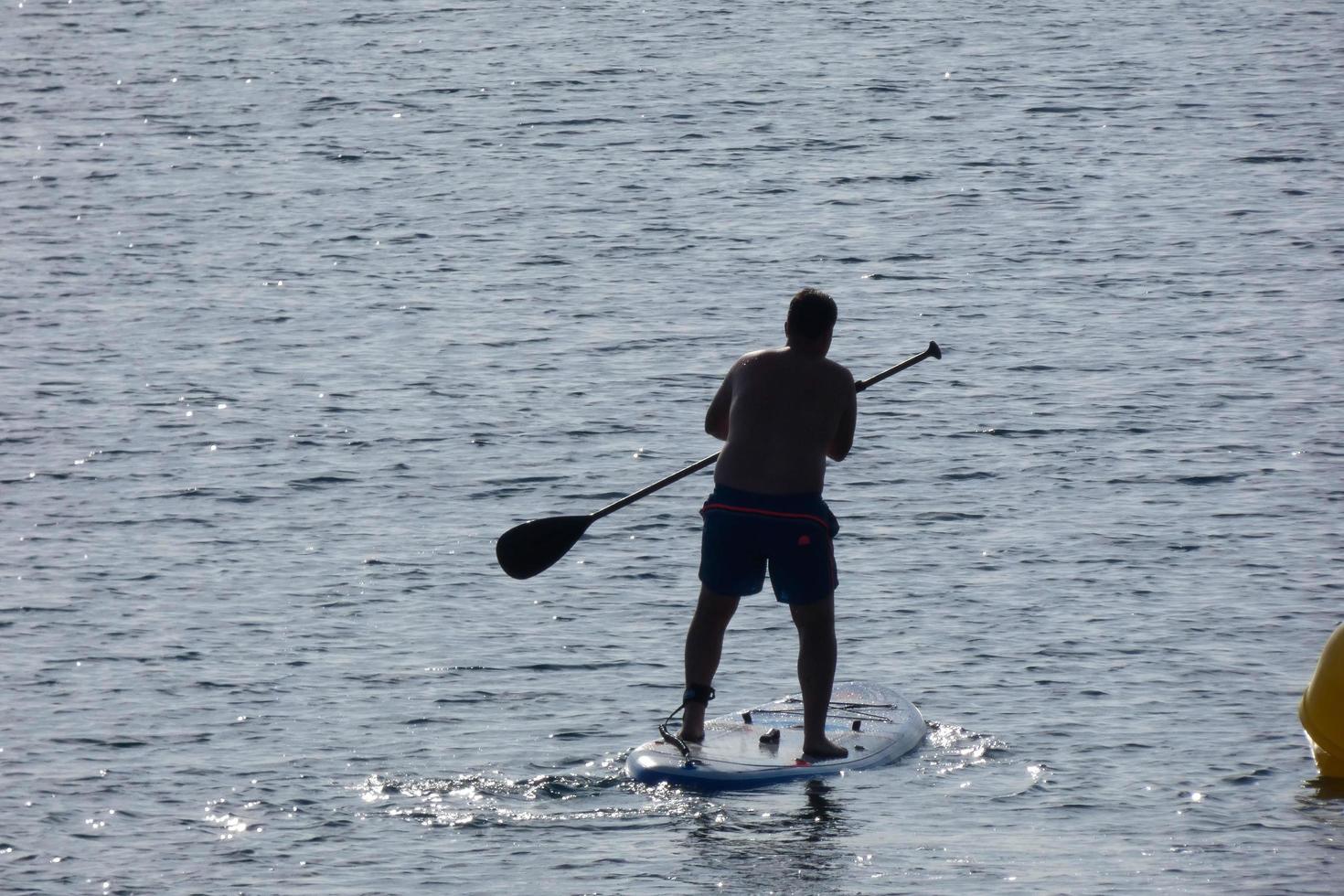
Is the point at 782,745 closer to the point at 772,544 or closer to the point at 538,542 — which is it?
the point at 772,544

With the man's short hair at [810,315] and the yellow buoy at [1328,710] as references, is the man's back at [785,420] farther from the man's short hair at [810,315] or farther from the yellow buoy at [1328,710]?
the yellow buoy at [1328,710]

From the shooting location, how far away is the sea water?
6953mm

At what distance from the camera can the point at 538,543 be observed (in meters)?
8.19

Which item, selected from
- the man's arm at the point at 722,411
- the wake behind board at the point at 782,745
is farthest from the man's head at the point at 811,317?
the wake behind board at the point at 782,745

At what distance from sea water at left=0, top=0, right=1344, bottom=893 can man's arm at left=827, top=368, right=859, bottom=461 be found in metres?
1.09

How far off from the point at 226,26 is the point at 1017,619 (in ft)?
74.0

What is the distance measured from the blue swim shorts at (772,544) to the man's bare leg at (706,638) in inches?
1.8

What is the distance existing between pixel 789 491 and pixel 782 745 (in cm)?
92

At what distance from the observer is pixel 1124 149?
20688mm

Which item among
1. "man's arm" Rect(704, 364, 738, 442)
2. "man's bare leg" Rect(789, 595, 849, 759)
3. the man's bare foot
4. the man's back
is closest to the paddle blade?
"man's arm" Rect(704, 364, 738, 442)

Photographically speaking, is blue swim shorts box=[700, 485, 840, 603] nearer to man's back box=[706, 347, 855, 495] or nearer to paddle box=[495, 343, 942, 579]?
man's back box=[706, 347, 855, 495]

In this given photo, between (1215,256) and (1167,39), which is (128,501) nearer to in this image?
(1215,256)

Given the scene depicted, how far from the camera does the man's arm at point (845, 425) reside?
7.31 meters

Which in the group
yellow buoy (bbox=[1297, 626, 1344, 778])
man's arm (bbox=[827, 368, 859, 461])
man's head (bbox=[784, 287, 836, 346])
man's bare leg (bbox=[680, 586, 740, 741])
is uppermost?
man's head (bbox=[784, 287, 836, 346])
